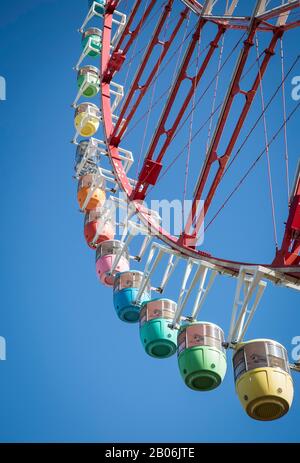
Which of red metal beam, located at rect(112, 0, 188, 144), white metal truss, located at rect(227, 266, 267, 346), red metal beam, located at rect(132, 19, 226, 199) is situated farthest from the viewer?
red metal beam, located at rect(112, 0, 188, 144)

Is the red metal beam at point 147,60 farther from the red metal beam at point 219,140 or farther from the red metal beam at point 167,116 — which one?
the red metal beam at point 219,140

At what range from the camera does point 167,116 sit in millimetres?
16719

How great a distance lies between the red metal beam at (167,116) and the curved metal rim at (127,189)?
66 centimetres

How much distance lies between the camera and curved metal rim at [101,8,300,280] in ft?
41.4

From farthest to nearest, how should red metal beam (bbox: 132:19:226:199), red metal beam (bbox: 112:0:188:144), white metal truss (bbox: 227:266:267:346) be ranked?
red metal beam (bbox: 112:0:188:144)
red metal beam (bbox: 132:19:226:199)
white metal truss (bbox: 227:266:267:346)

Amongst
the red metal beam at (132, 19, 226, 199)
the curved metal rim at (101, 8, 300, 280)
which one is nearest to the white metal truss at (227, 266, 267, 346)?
the curved metal rim at (101, 8, 300, 280)

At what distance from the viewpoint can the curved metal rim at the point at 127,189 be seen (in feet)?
41.4

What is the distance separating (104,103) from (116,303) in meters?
8.91

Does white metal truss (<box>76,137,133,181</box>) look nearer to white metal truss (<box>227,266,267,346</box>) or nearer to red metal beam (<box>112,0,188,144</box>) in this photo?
red metal beam (<box>112,0,188,144</box>)

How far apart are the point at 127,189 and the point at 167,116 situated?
2924mm

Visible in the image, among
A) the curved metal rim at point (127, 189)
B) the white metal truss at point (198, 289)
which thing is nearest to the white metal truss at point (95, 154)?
the curved metal rim at point (127, 189)

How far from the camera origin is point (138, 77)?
66.6 feet

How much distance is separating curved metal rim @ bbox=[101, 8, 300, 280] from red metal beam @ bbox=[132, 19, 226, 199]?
656 millimetres

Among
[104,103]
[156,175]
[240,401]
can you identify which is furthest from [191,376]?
[104,103]
